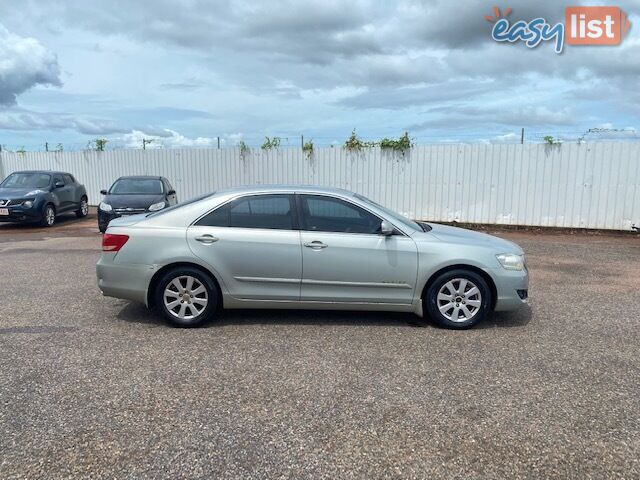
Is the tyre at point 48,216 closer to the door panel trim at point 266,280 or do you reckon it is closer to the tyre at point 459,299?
the door panel trim at point 266,280

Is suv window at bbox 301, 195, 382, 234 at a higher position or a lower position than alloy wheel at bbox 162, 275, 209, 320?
higher

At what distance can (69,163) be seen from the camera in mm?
19469

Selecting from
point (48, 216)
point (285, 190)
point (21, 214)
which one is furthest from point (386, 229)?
point (48, 216)

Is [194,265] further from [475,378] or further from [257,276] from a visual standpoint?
[475,378]

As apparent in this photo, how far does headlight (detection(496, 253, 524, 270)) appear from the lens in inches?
204

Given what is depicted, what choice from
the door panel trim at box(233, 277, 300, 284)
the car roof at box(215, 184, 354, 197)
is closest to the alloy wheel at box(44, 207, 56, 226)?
the car roof at box(215, 184, 354, 197)

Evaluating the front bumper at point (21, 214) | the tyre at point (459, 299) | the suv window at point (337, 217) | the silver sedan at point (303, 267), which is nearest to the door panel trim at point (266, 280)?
the silver sedan at point (303, 267)

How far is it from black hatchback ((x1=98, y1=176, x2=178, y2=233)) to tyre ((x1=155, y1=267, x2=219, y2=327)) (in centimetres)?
695

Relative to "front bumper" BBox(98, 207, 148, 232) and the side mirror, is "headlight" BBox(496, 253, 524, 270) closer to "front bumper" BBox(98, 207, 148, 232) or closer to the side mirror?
the side mirror

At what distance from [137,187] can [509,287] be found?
10.3m

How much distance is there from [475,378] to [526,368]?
→ 528mm

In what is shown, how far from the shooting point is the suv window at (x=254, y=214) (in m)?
5.23

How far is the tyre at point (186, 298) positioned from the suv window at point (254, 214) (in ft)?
1.86

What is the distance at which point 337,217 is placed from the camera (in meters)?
5.27
